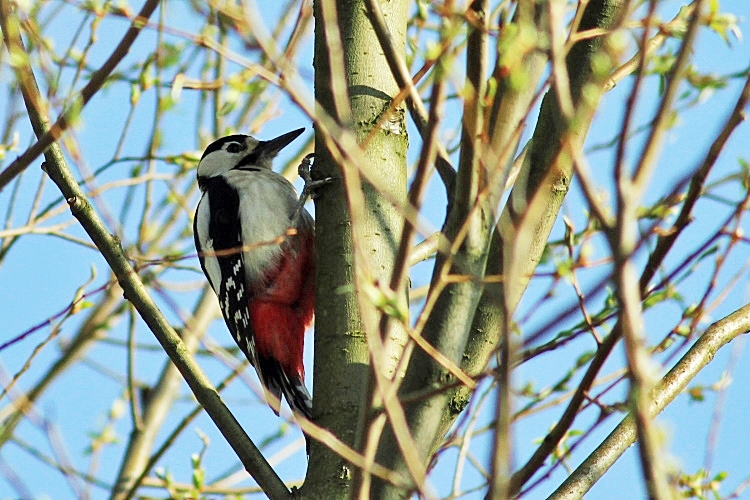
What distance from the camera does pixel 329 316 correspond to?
2586mm

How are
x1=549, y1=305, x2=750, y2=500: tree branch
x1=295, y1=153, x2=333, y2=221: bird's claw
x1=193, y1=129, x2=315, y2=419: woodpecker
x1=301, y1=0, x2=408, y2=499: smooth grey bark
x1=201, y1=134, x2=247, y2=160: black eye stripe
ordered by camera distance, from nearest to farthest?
x1=549, y1=305, x2=750, y2=500: tree branch
x1=301, y1=0, x2=408, y2=499: smooth grey bark
x1=295, y1=153, x2=333, y2=221: bird's claw
x1=193, y1=129, x2=315, y2=419: woodpecker
x1=201, y1=134, x2=247, y2=160: black eye stripe

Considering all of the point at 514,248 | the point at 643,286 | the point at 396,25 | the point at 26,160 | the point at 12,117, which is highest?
the point at 12,117

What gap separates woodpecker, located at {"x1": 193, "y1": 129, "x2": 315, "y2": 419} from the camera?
4.11 m

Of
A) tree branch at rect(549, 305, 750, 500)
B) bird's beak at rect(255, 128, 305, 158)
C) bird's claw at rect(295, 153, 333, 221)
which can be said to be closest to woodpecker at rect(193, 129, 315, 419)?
bird's claw at rect(295, 153, 333, 221)

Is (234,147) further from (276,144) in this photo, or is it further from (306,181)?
(306,181)

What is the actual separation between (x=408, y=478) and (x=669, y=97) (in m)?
1.02

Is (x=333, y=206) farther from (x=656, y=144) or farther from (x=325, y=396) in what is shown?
Answer: (x=656, y=144)

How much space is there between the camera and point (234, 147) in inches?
192

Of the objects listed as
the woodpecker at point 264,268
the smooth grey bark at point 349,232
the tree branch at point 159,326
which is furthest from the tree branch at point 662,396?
the woodpecker at point 264,268

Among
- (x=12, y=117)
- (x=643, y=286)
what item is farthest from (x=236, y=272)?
(x=643, y=286)

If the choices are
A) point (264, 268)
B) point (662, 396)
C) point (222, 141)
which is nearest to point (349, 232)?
point (662, 396)

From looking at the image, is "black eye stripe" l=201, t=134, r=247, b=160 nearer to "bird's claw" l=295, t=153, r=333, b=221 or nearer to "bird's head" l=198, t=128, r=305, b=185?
"bird's head" l=198, t=128, r=305, b=185

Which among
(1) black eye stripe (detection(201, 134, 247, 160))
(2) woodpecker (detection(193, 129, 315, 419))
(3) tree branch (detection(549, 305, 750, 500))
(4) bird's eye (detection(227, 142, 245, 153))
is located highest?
(4) bird's eye (detection(227, 142, 245, 153))

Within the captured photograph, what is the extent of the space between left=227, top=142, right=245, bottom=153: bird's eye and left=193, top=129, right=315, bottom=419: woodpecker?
0.64 ft
